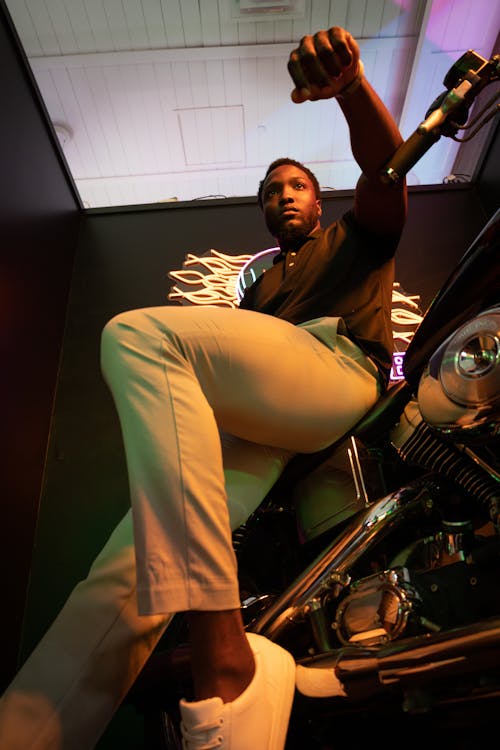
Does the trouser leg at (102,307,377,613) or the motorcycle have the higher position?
the trouser leg at (102,307,377,613)

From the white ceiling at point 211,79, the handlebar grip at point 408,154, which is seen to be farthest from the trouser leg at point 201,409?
the white ceiling at point 211,79

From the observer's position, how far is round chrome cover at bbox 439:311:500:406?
0.60 m

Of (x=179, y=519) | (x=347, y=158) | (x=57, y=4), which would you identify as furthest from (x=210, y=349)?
(x=347, y=158)

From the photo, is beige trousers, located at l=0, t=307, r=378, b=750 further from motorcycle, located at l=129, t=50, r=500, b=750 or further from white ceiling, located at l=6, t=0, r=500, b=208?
white ceiling, located at l=6, t=0, r=500, b=208

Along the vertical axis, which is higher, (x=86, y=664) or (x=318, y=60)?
(x=318, y=60)

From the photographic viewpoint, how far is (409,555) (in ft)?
2.68

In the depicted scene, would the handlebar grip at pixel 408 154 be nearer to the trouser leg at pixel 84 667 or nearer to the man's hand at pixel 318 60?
the man's hand at pixel 318 60

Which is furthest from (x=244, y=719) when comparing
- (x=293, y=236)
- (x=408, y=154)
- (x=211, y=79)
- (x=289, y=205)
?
(x=211, y=79)

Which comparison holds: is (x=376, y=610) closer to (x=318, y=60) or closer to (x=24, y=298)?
(x=318, y=60)

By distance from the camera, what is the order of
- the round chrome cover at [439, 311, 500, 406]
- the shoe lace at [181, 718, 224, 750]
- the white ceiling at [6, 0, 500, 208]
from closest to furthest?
1. the shoe lace at [181, 718, 224, 750]
2. the round chrome cover at [439, 311, 500, 406]
3. the white ceiling at [6, 0, 500, 208]

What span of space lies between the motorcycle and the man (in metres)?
0.07

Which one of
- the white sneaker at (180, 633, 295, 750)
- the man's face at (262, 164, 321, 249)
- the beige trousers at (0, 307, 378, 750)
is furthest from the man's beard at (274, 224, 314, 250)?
the white sneaker at (180, 633, 295, 750)

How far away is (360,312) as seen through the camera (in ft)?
3.35

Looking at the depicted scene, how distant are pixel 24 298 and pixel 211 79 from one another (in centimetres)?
182
